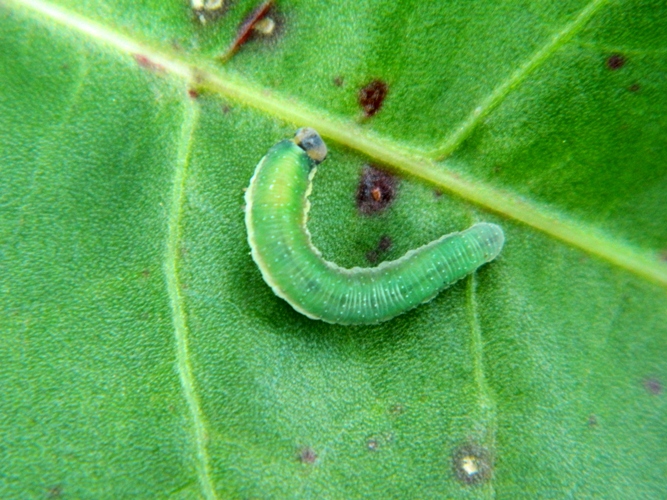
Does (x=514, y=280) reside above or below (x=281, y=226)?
above

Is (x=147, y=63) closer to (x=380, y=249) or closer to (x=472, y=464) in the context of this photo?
(x=380, y=249)

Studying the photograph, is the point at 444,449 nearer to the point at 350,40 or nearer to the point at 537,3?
the point at 350,40

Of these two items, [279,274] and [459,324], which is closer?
[279,274]

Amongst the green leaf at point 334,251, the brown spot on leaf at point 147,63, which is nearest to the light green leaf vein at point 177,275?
the green leaf at point 334,251

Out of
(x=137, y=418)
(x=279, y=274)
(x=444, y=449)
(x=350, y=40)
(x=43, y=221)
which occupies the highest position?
(x=350, y=40)

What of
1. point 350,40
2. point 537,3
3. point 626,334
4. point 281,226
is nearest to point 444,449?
point 626,334

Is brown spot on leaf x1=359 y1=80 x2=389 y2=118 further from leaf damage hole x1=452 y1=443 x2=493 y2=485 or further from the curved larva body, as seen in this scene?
leaf damage hole x1=452 y1=443 x2=493 y2=485

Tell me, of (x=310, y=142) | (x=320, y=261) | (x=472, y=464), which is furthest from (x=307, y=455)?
(x=310, y=142)
